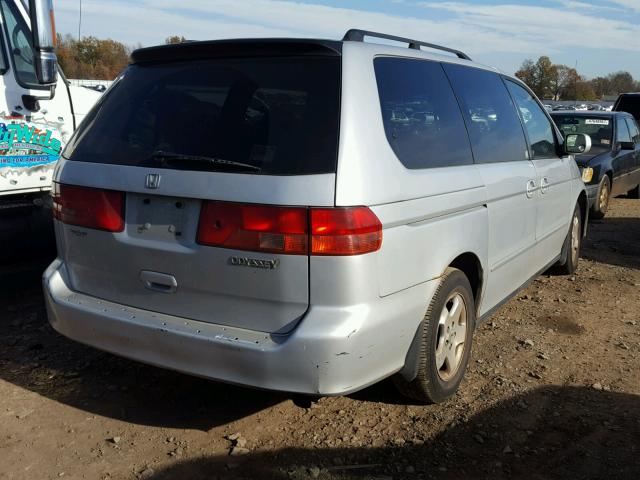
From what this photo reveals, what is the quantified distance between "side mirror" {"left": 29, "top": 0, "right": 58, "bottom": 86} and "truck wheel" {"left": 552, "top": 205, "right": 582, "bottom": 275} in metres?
4.51

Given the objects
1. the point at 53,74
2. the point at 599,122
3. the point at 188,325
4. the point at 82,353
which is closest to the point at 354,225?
the point at 188,325

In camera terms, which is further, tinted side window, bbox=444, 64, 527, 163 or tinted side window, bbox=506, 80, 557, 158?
tinted side window, bbox=506, 80, 557, 158

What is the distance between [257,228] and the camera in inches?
102

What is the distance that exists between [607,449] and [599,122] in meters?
8.35

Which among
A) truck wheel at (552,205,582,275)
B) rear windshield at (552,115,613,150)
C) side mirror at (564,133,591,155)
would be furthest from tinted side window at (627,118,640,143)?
side mirror at (564,133,591,155)

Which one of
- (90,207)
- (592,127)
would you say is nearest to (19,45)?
(90,207)

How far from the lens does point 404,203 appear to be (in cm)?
282

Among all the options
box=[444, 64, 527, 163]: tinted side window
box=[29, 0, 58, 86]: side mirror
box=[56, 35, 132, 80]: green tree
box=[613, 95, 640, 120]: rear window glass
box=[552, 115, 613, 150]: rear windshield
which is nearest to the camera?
box=[444, 64, 527, 163]: tinted side window

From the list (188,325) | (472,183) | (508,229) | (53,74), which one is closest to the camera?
(188,325)

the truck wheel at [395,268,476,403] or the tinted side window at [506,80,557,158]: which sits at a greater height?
the tinted side window at [506,80,557,158]

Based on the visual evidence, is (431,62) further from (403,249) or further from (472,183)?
(403,249)

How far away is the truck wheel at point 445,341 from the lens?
123 inches

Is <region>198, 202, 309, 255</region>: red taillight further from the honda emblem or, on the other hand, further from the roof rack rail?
the roof rack rail

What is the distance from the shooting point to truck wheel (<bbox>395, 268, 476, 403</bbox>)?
3113mm
